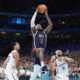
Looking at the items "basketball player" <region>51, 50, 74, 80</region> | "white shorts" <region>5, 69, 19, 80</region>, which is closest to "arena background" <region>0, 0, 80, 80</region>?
"basketball player" <region>51, 50, 74, 80</region>

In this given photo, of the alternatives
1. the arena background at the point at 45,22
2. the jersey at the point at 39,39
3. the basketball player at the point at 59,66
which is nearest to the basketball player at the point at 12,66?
the jersey at the point at 39,39

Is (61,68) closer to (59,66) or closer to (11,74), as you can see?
(59,66)

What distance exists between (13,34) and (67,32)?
18.2 ft

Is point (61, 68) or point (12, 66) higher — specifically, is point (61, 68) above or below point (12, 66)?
below

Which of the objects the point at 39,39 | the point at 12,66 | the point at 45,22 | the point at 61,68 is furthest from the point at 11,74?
the point at 45,22

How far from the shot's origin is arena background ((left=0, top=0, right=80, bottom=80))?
124 ft

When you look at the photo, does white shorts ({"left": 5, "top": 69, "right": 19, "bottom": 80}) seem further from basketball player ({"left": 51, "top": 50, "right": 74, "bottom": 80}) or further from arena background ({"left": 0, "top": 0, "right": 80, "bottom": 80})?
arena background ({"left": 0, "top": 0, "right": 80, "bottom": 80})

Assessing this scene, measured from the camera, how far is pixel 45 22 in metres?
36.8

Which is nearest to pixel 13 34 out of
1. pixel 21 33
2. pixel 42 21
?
pixel 21 33

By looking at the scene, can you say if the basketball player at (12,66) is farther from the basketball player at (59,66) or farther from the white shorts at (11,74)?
the basketball player at (59,66)

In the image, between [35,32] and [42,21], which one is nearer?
[35,32]

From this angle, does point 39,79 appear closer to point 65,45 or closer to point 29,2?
point 65,45

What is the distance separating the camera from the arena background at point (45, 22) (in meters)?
37.8

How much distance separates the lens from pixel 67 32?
38781 millimetres
